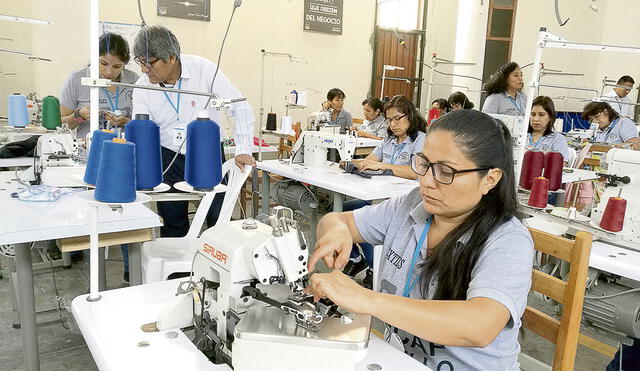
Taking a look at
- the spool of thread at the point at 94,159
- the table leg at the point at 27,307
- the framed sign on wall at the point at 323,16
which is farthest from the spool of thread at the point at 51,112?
the framed sign on wall at the point at 323,16

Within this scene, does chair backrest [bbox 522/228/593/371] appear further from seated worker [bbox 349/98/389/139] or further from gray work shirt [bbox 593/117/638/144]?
gray work shirt [bbox 593/117/638/144]

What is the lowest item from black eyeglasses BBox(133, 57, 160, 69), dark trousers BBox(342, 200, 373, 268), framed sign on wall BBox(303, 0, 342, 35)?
dark trousers BBox(342, 200, 373, 268)

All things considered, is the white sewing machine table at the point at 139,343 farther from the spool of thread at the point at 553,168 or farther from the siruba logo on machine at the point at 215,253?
the spool of thread at the point at 553,168

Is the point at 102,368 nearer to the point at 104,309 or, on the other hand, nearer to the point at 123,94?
the point at 104,309

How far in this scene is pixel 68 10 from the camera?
203 inches

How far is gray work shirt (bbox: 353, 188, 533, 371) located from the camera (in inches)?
42.5

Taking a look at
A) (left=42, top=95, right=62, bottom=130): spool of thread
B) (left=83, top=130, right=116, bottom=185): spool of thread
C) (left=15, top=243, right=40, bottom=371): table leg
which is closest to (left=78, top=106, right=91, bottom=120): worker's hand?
(left=42, top=95, right=62, bottom=130): spool of thread

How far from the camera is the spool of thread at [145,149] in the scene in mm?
1533

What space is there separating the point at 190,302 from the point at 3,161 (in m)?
Result: 2.82

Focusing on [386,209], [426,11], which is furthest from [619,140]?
[386,209]

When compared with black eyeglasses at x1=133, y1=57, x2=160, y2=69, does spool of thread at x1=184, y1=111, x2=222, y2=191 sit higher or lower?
lower

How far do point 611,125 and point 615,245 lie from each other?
5.07m

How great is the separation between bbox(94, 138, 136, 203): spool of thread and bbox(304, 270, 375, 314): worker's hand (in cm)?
56

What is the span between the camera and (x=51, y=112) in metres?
3.34
